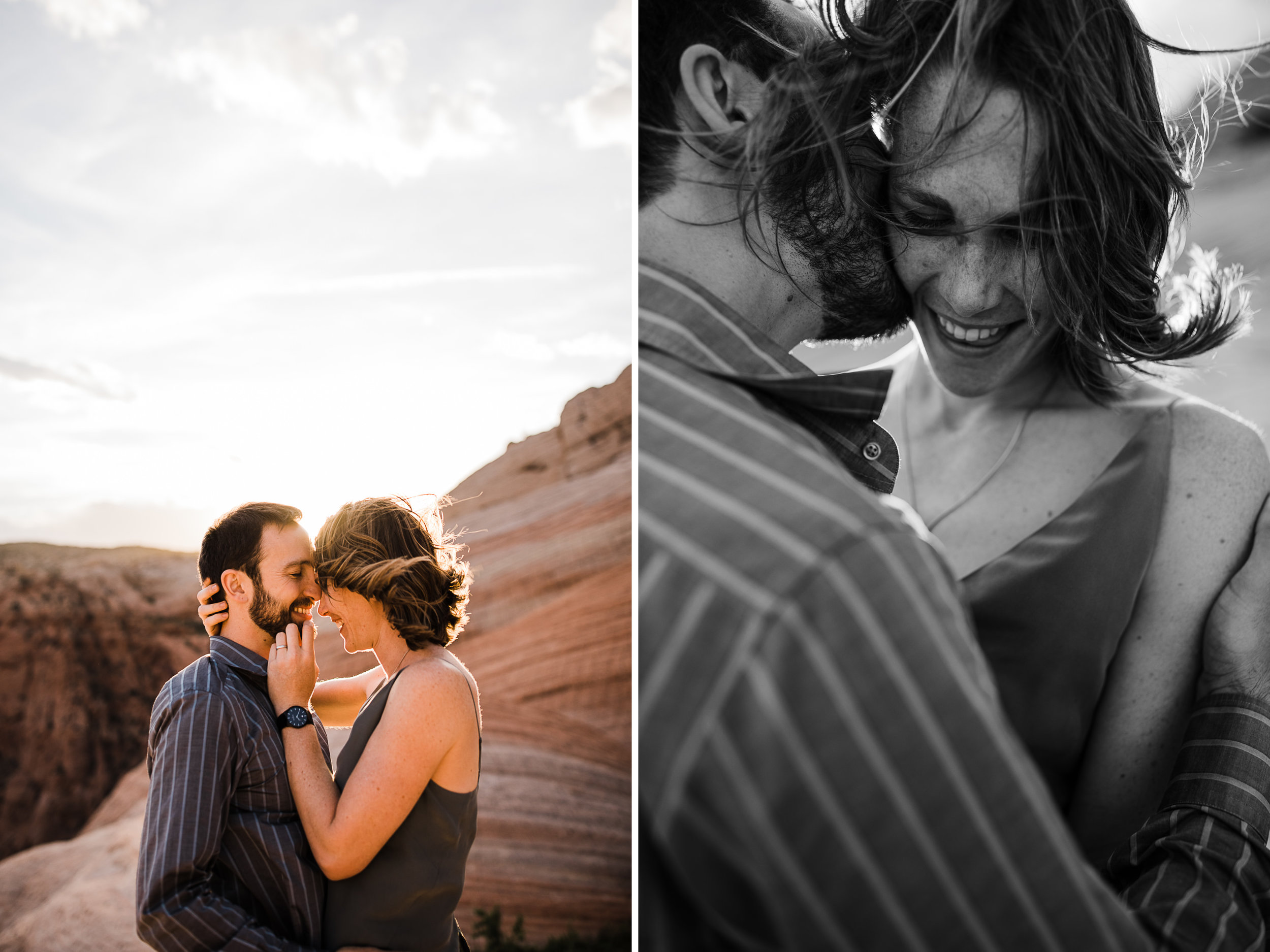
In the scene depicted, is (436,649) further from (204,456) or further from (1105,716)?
(1105,716)

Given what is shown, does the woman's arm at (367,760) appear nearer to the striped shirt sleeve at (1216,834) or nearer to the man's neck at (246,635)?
the man's neck at (246,635)

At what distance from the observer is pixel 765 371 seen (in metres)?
1.30

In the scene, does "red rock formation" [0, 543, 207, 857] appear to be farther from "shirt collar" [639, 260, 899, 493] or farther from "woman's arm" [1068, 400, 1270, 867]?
"woman's arm" [1068, 400, 1270, 867]

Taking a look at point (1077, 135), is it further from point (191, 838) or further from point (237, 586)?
point (191, 838)

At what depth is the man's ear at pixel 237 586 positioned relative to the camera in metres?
1.50

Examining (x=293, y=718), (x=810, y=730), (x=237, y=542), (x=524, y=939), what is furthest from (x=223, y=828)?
(x=810, y=730)

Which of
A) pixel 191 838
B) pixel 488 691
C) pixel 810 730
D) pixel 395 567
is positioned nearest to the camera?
pixel 810 730

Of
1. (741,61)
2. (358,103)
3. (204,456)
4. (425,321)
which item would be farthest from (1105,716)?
(358,103)

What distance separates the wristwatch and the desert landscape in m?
0.42

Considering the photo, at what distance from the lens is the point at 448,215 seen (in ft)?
6.22

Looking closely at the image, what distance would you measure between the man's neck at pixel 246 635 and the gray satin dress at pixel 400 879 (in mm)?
215

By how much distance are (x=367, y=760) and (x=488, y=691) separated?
55 centimetres

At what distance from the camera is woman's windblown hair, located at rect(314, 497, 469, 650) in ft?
4.99

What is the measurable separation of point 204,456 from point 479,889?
3.71 ft
